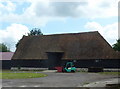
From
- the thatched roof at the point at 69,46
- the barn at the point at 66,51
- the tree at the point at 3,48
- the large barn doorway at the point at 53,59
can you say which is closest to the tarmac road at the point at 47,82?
the barn at the point at 66,51

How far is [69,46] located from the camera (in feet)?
163

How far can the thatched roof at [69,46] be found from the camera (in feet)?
147

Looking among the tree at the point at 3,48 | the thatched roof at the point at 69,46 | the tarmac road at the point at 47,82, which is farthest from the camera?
the tree at the point at 3,48

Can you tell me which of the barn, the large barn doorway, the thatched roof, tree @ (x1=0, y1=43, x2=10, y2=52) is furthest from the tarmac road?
tree @ (x1=0, y1=43, x2=10, y2=52)

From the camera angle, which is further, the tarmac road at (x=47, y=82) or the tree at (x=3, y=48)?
→ the tree at (x=3, y=48)

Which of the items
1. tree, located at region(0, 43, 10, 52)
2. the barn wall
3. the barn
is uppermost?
tree, located at region(0, 43, 10, 52)

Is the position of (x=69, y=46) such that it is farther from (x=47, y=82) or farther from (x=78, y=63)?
(x=47, y=82)

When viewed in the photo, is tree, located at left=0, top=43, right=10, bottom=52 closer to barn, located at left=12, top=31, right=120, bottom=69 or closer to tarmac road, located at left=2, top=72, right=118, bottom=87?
barn, located at left=12, top=31, right=120, bottom=69

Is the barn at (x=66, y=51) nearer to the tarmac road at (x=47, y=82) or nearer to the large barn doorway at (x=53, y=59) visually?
the large barn doorway at (x=53, y=59)

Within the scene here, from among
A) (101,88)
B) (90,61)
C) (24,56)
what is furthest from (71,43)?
(101,88)

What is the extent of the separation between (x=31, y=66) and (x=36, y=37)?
8652 mm

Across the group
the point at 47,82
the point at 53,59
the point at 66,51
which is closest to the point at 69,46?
the point at 66,51

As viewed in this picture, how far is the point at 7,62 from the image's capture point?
5762cm

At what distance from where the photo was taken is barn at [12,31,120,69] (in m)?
44.1
